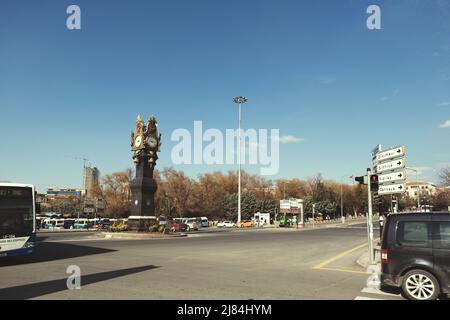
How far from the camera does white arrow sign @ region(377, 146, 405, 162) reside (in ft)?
50.2

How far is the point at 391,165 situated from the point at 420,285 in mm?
8302

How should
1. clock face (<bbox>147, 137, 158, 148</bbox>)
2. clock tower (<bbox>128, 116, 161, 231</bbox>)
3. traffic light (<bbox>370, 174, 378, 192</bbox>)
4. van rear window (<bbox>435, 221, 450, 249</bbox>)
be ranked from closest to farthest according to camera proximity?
van rear window (<bbox>435, 221, 450, 249</bbox>)
traffic light (<bbox>370, 174, 378, 192</bbox>)
clock tower (<bbox>128, 116, 161, 231</bbox>)
clock face (<bbox>147, 137, 158, 148</bbox>)

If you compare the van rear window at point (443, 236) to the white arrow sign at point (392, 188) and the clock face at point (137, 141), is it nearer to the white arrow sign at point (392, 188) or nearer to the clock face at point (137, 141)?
the white arrow sign at point (392, 188)

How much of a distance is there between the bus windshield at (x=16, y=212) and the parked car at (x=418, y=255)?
12192 millimetres

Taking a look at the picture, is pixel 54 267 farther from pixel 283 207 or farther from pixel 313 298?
pixel 283 207

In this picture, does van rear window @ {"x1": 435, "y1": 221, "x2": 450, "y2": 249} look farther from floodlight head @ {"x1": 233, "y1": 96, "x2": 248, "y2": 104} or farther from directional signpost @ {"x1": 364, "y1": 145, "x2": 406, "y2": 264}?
floodlight head @ {"x1": 233, "y1": 96, "x2": 248, "y2": 104}

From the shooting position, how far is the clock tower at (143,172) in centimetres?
3569

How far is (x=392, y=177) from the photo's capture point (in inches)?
626

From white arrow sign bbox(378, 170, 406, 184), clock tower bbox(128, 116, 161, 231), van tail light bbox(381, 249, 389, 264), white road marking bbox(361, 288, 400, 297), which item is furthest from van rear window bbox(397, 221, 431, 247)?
clock tower bbox(128, 116, 161, 231)

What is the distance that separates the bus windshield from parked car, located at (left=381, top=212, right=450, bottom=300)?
40.0 ft

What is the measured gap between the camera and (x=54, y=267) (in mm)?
13164

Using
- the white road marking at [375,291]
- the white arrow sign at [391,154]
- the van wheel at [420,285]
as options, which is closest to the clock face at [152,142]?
the white arrow sign at [391,154]
